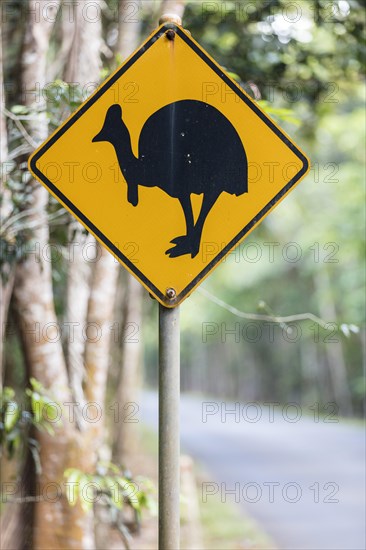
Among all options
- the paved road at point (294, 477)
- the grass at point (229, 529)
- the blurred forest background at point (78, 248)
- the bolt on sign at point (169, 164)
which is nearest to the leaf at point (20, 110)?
the blurred forest background at point (78, 248)

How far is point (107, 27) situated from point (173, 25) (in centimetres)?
609

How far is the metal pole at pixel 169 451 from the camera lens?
2.29 meters

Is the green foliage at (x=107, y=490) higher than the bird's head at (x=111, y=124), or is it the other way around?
the bird's head at (x=111, y=124)

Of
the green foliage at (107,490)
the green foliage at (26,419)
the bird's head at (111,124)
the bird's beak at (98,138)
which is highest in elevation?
the bird's head at (111,124)

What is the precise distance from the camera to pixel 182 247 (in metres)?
2.44

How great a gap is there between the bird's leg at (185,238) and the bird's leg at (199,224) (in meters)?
0.01

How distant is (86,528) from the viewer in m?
4.70

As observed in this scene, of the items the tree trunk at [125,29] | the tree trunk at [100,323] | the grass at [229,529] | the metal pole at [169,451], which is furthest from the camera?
the grass at [229,529]

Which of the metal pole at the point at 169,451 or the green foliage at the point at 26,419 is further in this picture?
the green foliage at the point at 26,419

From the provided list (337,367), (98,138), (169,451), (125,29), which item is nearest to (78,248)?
(125,29)

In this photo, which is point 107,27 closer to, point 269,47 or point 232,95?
point 269,47

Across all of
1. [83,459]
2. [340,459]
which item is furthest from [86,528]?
[340,459]

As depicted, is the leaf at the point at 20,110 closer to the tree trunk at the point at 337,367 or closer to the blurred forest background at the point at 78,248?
the blurred forest background at the point at 78,248

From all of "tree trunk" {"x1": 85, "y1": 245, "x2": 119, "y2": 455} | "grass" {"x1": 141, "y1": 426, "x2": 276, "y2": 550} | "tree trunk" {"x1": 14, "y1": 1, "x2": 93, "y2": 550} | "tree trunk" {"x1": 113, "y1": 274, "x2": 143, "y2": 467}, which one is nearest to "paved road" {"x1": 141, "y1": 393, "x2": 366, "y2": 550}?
"grass" {"x1": 141, "y1": 426, "x2": 276, "y2": 550}
